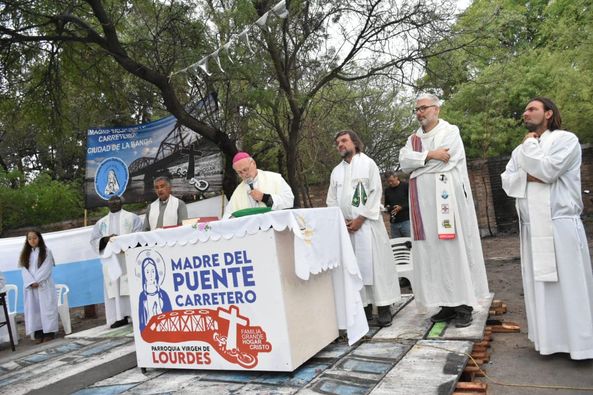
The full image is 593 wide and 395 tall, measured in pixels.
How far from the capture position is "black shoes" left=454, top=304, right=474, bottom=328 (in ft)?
14.7

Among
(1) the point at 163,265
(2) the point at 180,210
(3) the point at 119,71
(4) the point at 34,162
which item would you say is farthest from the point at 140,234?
(4) the point at 34,162

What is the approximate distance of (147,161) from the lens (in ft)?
31.8

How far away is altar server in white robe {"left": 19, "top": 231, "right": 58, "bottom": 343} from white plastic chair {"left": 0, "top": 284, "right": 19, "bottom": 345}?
0.26 meters

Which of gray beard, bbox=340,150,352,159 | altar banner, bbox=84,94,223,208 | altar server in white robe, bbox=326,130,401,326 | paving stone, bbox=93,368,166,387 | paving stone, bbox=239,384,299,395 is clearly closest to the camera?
paving stone, bbox=239,384,299,395

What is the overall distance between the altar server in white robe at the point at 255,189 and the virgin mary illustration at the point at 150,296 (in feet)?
2.61

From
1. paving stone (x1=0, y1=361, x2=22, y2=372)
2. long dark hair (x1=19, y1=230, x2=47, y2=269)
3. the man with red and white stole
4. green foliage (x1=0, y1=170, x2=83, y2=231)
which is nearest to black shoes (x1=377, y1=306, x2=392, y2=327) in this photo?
the man with red and white stole

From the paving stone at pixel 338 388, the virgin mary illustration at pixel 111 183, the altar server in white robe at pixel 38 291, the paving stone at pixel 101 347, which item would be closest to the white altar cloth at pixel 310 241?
the paving stone at pixel 338 388

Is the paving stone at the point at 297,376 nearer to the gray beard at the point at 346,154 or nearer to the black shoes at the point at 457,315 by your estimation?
the black shoes at the point at 457,315

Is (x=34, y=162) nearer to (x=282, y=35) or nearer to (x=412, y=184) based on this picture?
(x=282, y=35)

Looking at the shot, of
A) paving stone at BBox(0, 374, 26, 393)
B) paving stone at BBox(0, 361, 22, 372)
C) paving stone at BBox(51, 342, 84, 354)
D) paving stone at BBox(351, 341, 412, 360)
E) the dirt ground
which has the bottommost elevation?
the dirt ground

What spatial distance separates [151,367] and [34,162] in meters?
21.5

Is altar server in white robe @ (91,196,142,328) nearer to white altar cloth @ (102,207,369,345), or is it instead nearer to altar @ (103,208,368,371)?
white altar cloth @ (102,207,369,345)

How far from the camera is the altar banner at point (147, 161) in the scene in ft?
31.4

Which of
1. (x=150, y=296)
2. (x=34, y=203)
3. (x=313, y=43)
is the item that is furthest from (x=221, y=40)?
(x=34, y=203)
